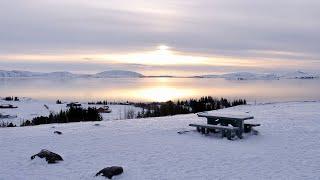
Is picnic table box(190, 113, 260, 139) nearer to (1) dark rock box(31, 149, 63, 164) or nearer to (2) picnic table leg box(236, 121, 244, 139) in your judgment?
(2) picnic table leg box(236, 121, 244, 139)

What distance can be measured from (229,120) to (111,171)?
6.09 metres

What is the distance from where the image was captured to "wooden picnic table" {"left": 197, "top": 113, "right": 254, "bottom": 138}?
1362 cm

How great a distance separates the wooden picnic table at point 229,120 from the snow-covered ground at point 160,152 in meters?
0.40

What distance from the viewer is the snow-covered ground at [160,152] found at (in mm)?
9711

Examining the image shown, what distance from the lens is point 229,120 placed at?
47.3 feet

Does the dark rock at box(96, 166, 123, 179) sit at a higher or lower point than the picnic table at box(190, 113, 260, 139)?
lower

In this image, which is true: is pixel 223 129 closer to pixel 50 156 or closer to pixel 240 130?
pixel 240 130

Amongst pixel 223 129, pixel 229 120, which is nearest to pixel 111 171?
pixel 223 129

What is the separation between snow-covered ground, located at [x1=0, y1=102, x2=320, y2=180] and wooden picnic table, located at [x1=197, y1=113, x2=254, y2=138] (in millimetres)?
404

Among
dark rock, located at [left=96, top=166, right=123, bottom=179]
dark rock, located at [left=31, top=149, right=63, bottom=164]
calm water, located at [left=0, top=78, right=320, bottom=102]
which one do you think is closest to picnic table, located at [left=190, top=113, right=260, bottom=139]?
dark rock, located at [left=96, top=166, right=123, bottom=179]

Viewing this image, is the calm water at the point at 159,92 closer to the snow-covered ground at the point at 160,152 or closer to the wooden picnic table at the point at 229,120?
the wooden picnic table at the point at 229,120

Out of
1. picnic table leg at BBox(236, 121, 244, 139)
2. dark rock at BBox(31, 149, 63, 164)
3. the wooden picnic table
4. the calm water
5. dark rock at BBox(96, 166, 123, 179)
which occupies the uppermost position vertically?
A: the calm water

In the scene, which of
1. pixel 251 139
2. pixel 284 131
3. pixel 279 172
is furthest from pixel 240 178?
pixel 284 131


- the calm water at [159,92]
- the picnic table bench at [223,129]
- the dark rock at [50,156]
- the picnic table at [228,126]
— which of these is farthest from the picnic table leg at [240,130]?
the calm water at [159,92]
